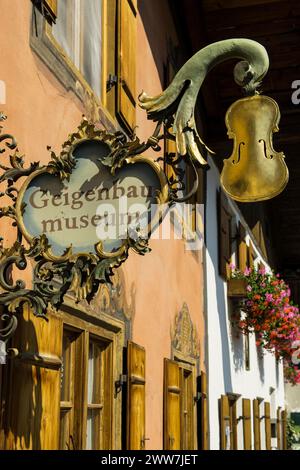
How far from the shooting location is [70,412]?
3932mm

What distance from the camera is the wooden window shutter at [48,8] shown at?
3781mm

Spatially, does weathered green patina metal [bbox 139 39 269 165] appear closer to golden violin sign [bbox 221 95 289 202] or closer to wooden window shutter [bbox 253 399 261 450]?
golden violin sign [bbox 221 95 289 202]

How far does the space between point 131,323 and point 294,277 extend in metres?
15.6

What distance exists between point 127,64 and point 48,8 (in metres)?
1.58

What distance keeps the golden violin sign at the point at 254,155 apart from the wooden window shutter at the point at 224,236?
729 centimetres

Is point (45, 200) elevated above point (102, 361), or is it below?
above

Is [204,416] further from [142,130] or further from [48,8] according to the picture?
[48,8]

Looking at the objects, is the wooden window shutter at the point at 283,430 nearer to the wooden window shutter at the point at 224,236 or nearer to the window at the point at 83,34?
the wooden window shutter at the point at 224,236

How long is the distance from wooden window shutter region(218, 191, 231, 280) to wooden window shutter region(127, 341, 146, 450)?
481 centimetres

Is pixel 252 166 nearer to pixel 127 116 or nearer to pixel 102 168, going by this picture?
pixel 102 168

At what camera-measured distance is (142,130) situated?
5.92 meters

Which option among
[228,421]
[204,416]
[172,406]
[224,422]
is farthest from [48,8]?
[228,421]

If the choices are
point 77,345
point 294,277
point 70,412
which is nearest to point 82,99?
point 77,345

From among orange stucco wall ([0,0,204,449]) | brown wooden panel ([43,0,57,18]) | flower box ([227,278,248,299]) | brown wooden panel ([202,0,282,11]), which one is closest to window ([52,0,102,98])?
brown wooden panel ([43,0,57,18])
